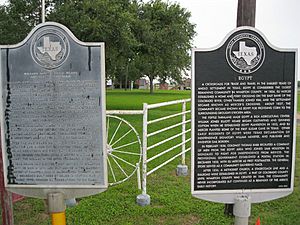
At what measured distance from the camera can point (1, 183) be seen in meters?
3.44

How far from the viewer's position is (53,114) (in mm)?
3059

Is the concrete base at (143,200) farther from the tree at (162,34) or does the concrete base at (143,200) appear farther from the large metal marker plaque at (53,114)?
the tree at (162,34)

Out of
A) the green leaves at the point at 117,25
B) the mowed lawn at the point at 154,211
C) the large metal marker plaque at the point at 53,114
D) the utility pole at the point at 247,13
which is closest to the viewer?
the large metal marker plaque at the point at 53,114

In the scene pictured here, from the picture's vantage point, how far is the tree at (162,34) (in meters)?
17.9

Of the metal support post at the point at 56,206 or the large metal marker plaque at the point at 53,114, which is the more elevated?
the large metal marker plaque at the point at 53,114

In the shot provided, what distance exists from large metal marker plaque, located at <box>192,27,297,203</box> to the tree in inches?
585

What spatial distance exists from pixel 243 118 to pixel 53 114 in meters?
1.71

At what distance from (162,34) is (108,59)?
3.54 m

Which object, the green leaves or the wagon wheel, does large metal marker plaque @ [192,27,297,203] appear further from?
the green leaves

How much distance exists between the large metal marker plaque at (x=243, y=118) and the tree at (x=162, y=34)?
14851mm

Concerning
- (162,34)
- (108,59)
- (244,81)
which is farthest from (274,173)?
(162,34)

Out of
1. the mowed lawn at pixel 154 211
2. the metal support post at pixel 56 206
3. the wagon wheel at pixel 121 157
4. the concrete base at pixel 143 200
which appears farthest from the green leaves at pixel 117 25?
the metal support post at pixel 56 206

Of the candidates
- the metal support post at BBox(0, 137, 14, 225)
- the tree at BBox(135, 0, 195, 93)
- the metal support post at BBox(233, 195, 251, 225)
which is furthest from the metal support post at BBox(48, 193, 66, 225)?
the tree at BBox(135, 0, 195, 93)

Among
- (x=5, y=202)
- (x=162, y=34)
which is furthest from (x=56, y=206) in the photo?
(x=162, y=34)
